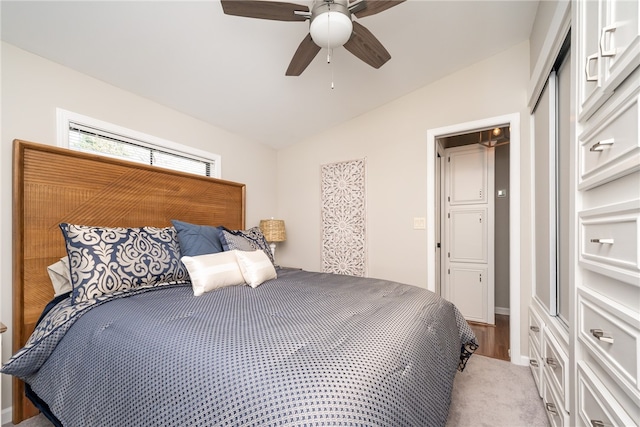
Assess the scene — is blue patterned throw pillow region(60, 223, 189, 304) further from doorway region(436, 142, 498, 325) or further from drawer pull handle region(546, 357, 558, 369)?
doorway region(436, 142, 498, 325)

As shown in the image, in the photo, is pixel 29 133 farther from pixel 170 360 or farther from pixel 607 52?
pixel 607 52

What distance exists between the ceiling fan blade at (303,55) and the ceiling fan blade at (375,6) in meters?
0.31

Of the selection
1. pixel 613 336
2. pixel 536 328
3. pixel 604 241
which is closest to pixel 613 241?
pixel 604 241

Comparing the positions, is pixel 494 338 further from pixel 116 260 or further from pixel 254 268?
pixel 116 260

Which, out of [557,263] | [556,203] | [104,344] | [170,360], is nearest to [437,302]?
[557,263]

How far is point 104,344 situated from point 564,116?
2714mm

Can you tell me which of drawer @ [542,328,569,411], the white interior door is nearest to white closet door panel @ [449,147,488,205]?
the white interior door

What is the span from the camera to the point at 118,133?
220 centimetres

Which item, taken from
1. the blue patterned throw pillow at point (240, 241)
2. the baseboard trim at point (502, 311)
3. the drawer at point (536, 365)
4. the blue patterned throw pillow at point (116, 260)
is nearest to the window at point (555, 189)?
the drawer at point (536, 365)

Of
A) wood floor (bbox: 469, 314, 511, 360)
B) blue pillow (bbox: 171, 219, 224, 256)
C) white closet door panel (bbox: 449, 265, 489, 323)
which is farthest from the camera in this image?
white closet door panel (bbox: 449, 265, 489, 323)

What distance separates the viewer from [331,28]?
4.89 feet

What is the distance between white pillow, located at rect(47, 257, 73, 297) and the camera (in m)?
1.69

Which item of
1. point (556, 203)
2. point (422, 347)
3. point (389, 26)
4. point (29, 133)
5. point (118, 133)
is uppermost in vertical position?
point (389, 26)

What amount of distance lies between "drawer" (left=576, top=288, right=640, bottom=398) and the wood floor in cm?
179
